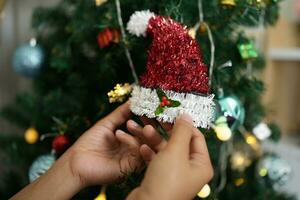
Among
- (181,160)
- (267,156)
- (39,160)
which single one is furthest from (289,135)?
(181,160)

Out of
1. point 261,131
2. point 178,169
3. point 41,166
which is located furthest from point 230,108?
point 41,166

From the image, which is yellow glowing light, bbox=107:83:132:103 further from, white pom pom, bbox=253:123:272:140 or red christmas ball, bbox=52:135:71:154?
white pom pom, bbox=253:123:272:140

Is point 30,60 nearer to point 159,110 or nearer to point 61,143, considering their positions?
Result: point 61,143

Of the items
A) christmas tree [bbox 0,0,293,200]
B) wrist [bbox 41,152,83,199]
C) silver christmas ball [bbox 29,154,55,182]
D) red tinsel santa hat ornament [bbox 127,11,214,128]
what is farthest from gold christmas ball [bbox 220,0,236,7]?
silver christmas ball [bbox 29,154,55,182]

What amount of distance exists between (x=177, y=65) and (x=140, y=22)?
0.55ft

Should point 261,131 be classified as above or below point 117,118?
below

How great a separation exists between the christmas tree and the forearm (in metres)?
0.06

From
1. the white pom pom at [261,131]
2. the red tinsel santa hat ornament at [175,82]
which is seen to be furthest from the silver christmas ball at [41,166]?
the white pom pom at [261,131]

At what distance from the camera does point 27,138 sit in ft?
3.18

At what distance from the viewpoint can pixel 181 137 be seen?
442mm

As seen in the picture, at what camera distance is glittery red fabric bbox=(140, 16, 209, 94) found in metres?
0.52

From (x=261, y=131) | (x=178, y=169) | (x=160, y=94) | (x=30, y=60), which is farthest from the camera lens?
(x=30, y=60)

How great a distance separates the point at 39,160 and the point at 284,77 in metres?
1.08

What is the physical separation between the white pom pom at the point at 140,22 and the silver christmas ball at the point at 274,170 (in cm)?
56
